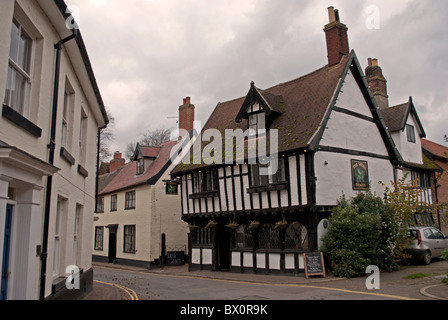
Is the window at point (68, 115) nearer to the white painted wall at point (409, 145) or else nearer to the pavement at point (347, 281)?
the pavement at point (347, 281)

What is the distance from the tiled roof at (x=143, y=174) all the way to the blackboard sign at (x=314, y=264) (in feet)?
40.8

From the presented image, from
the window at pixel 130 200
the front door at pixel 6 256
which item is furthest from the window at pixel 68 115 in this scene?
the window at pixel 130 200

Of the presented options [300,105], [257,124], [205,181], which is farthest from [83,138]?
[300,105]

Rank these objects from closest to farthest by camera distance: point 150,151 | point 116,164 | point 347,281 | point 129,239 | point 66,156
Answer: point 66,156 → point 347,281 → point 129,239 → point 150,151 → point 116,164

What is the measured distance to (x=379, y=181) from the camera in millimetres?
17750

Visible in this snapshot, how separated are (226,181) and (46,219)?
1165 centimetres

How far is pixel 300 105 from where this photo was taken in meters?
17.8

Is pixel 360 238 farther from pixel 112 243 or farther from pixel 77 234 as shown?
pixel 112 243

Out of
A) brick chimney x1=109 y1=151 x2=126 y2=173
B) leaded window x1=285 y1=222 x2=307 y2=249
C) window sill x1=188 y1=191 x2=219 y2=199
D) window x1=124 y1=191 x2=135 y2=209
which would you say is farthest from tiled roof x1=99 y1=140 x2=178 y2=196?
leaded window x1=285 y1=222 x2=307 y2=249

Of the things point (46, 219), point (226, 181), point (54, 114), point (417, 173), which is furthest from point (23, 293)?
point (417, 173)

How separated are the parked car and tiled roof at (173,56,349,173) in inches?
236

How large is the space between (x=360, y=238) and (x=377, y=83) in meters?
14.2

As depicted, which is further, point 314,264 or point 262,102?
point 262,102
